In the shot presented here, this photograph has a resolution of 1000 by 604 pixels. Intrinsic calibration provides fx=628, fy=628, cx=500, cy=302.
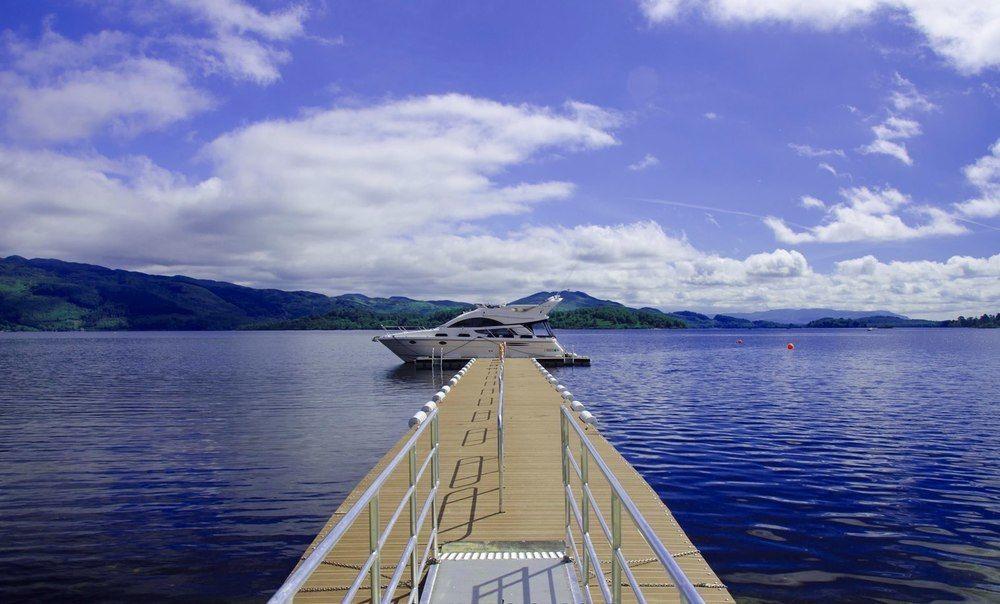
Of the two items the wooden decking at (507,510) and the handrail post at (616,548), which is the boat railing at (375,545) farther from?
the handrail post at (616,548)

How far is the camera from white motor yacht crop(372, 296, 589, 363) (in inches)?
1688

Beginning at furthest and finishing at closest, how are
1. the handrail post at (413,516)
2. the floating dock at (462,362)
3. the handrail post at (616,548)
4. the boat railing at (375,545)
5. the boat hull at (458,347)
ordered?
the floating dock at (462,362) < the boat hull at (458,347) < the handrail post at (413,516) < the handrail post at (616,548) < the boat railing at (375,545)

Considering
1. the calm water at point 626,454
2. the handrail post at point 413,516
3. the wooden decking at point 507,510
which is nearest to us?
the handrail post at point 413,516

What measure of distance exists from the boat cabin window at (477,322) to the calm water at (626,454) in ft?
48.7

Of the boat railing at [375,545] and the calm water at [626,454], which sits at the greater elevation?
the boat railing at [375,545]

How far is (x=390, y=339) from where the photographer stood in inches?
1692

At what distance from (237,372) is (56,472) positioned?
29497mm

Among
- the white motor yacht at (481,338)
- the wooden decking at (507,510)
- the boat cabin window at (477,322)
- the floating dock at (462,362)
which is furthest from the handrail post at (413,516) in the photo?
the boat cabin window at (477,322)

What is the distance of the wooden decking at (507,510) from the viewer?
18.2ft

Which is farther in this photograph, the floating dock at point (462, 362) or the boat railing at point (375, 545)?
the floating dock at point (462, 362)

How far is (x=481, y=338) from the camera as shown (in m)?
43.1

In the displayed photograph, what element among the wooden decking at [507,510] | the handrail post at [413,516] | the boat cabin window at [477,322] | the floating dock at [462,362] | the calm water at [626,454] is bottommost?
the calm water at [626,454]

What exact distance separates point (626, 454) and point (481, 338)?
28.2 m

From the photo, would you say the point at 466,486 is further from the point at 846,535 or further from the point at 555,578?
the point at 846,535
